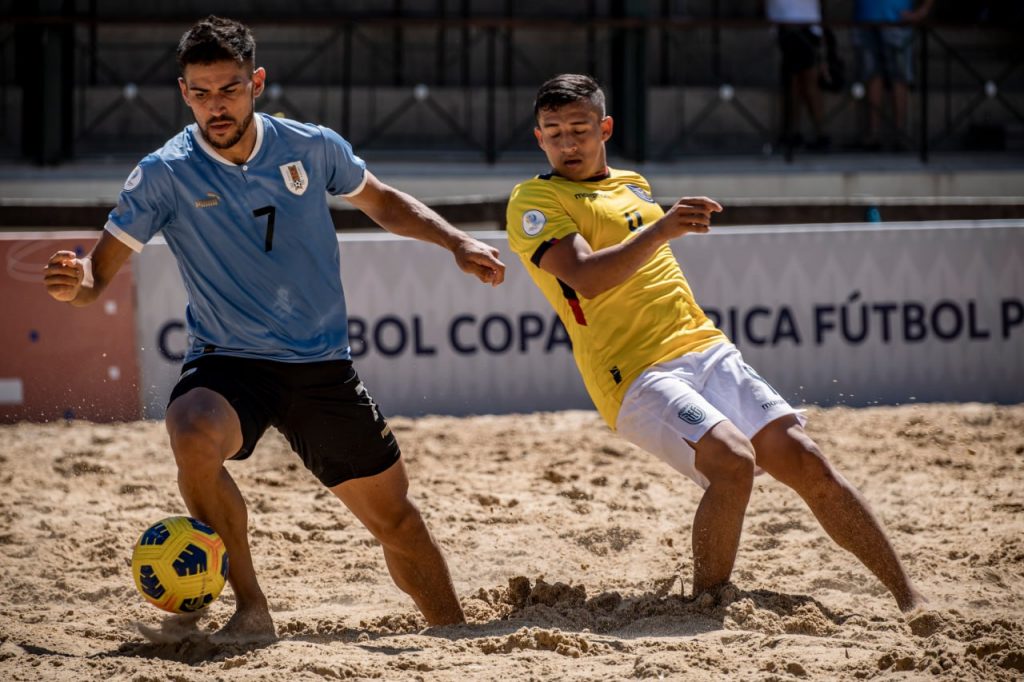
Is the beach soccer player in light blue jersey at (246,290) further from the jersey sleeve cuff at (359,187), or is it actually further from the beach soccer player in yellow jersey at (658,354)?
the beach soccer player in yellow jersey at (658,354)

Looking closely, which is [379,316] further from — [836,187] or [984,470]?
[836,187]

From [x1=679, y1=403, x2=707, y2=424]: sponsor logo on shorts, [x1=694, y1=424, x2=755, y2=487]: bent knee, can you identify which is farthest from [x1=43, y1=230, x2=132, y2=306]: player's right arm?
[x1=694, y1=424, x2=755, y2=487]: bent knee

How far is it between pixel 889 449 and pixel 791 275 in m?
1.96

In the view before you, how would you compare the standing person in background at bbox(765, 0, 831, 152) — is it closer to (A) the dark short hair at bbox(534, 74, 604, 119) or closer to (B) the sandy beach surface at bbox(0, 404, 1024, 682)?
(B) the sandy beach surface at bbox(0, 404, 1024, 682)

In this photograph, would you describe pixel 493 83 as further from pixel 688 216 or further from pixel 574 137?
pixel 688 216

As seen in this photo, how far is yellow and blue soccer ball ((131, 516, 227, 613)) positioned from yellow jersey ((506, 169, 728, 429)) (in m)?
1.59

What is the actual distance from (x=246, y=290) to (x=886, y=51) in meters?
10.4

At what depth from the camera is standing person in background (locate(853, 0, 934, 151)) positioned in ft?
42.3

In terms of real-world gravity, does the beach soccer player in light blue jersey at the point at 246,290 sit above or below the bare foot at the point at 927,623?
above

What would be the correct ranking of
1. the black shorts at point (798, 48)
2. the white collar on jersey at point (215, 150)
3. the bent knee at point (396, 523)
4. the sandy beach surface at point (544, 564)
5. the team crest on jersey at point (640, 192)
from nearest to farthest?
the sandy beach surface at point (544, 564), the white collar on jersey at point (215, 150), the bent knee at point (396, 523), the team crest on jersey at point (640, 192), the black shorts at point (798, 48)

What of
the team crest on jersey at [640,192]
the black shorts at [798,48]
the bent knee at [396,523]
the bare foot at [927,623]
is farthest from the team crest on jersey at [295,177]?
the black shorts at [798,48]

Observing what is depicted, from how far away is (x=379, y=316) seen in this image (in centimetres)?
890

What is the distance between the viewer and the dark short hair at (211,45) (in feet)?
14.0

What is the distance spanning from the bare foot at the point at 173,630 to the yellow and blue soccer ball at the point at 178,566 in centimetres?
22
